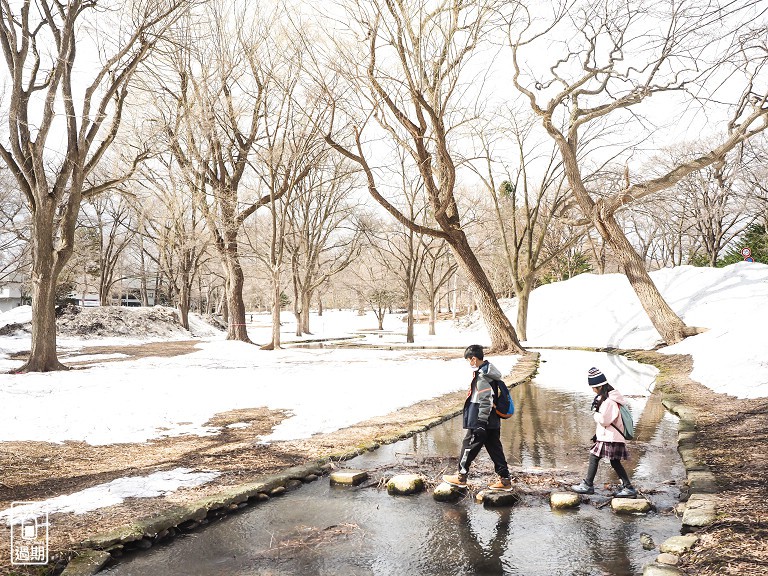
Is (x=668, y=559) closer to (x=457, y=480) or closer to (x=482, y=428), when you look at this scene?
(x=482, y=428)

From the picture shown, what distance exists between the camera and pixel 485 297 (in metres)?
19.3

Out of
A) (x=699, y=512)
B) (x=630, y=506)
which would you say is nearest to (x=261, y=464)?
(x=630, y=506)

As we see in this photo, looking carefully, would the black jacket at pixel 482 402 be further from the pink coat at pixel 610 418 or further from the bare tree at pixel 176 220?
the bare tree at pixel 176 220

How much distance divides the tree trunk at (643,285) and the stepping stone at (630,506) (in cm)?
1561

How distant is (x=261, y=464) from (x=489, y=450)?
2775mm

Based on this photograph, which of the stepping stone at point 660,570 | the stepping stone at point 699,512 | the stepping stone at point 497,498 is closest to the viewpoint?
the stepping stone at point 660,570

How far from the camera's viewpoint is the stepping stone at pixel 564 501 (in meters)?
5.03

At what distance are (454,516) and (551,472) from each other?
1.77m

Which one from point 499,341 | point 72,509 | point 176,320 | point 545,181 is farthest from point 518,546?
point 176,320

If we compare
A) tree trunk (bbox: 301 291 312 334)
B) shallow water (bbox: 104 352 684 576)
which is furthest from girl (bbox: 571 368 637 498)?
tree trunk (bbox: 301 291 312 334)

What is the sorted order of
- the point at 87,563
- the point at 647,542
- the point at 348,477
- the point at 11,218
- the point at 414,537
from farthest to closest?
the point at 11,218 < the point at 348,477 < the point at 414,537 < the point at 647,542 < the point at 87,563

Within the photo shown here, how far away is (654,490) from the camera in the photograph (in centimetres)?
540

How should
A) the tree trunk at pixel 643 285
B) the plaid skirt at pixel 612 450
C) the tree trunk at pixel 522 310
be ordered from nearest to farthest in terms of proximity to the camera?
the plaid skirt at pixel 612 450 < the tree trunk at pixel 643 285 < the tree trunk at pixel 522 310

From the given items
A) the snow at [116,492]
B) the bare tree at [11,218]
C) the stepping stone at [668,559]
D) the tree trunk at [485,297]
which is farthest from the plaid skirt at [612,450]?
the bare tree at [11,218]
